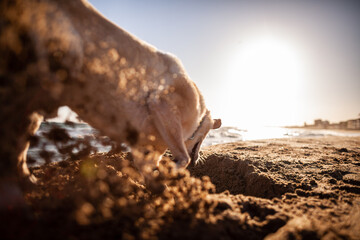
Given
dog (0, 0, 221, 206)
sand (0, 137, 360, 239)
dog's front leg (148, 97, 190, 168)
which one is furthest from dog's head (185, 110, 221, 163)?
dog's front leg (148, 97, 190, 168)

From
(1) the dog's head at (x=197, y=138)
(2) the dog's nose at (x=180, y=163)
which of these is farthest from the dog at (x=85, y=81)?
(1) the dog's head at (x=197, y=138)

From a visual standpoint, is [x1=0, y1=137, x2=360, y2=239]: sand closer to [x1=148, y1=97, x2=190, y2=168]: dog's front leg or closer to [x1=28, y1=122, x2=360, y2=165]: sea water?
[x1=148, y1=97, x2=190, y2=168]: dog's front leg

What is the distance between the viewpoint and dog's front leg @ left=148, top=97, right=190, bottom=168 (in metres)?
2.45

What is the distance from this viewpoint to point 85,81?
1907mm

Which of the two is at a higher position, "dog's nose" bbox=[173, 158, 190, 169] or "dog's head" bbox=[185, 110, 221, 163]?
"dog's head" bbox=[185, 110, 221, 163]

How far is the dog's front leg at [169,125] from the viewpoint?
245 centimetres

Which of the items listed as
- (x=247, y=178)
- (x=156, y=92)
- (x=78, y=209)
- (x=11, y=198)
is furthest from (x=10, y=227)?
(x=247, y=178)

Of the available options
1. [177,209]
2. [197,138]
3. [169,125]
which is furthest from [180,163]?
[197,138]

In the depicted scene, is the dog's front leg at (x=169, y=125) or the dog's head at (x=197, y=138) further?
the dog's head at (x=197, y=138)

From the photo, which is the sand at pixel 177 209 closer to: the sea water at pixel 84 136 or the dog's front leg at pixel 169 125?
the dog's front leg at pixel 169 125

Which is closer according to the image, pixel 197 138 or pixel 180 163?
pixel 180 163

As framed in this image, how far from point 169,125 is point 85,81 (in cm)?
120

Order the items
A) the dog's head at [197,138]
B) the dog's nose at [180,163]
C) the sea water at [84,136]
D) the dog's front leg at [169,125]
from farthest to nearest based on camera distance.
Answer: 1. the dog's head at [197,138]
2. the dog's nose at [180,163]
3. the dog's front leg at [169,125]
4. the sea water at [84,136]

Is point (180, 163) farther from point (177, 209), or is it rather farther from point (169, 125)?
point (177, 209)
